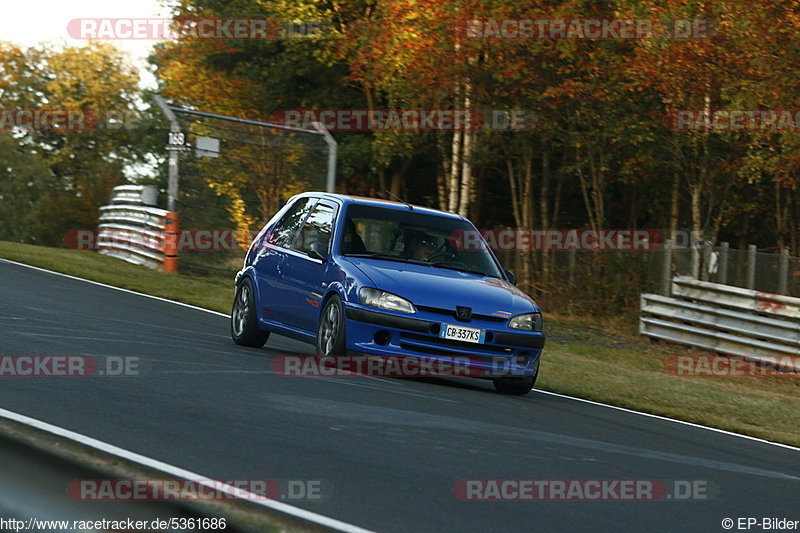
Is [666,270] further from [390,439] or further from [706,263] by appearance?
[390,439]

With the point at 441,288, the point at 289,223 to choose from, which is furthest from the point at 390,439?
the point at 289,223

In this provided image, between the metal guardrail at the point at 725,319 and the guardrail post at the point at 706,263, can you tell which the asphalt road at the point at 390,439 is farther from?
the guardrail post at the point at 706,263

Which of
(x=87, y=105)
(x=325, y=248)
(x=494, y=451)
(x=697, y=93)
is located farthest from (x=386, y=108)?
(x=87, y=105)

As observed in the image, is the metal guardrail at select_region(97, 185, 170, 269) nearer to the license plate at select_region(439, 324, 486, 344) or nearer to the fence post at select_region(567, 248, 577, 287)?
the fence post at select_region(567, 248, 577, 287)

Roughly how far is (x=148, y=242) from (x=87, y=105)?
155 ft

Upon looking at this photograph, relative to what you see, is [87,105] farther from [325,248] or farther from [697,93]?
[325,248]

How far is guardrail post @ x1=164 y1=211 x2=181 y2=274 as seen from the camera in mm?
24328

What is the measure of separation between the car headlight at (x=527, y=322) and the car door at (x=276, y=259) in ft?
Answer: 8.22

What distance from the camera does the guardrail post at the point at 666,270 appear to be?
22203 mm

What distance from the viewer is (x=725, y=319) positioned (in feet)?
65.2

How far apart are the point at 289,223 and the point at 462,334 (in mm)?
3144

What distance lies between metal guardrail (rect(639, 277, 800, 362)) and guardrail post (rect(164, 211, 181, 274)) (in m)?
9.02

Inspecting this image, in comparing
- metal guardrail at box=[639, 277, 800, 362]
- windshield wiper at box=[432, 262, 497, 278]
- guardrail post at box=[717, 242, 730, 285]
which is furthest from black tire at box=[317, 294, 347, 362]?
guardrail post at box=[717, 242, 730, 285]

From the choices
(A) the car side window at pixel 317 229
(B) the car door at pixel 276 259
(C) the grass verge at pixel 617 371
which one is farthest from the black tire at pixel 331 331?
(C) the grass verge at pixel 617 371
